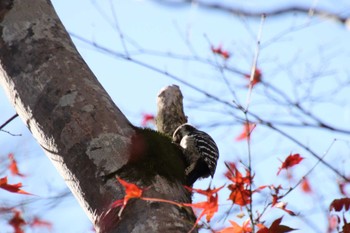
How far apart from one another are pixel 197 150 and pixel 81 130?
1.65 meters

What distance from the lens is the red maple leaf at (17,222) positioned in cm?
491

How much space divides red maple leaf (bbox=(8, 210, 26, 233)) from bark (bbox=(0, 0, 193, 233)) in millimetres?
2234

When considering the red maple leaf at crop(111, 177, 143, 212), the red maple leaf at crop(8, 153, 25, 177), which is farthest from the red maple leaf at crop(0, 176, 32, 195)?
the red maple leaf at crop(8, 153, 25, 177)

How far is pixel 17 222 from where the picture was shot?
5.06 m

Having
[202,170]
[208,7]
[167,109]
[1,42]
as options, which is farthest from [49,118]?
[167,109]

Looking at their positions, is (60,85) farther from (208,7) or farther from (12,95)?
(208,7)

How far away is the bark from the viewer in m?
2.52

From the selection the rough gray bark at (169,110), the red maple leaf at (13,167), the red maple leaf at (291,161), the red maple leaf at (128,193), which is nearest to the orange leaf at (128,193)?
the red maple leaf at (128,193)

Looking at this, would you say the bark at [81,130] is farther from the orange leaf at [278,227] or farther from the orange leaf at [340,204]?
the orange leaf at [340,204]

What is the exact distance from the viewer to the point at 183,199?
275 centimetres

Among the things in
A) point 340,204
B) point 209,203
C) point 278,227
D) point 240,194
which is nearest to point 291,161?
point 340,204

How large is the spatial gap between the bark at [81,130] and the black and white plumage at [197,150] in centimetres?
90

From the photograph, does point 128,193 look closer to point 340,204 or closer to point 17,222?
point 340,204

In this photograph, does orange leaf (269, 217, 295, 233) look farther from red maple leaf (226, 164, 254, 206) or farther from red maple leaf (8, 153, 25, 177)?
red maple leaf (8, 153, 25, 177)
